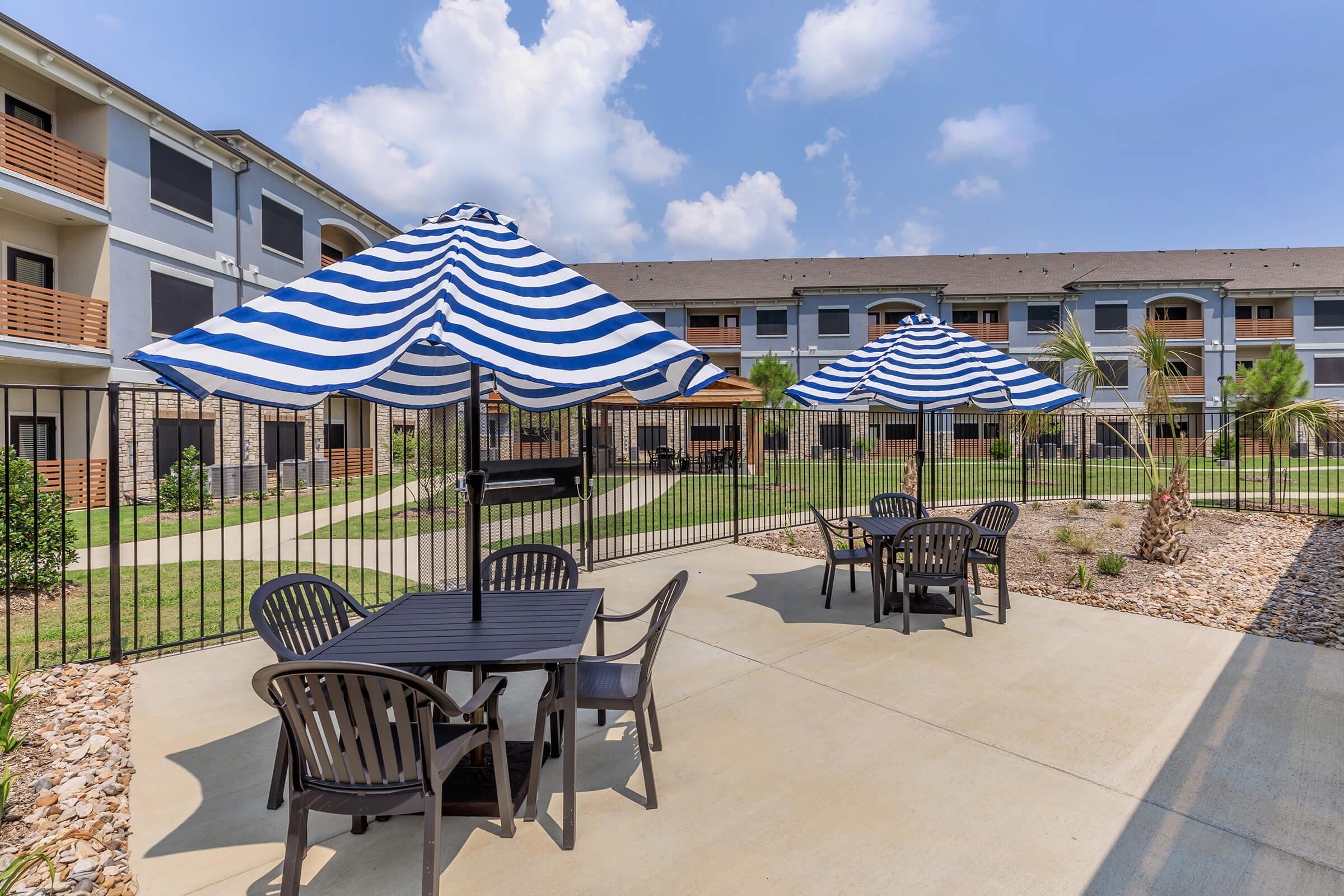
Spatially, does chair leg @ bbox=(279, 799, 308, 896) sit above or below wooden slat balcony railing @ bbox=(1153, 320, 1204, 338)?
below

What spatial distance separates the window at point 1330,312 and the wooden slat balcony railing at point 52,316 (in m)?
50.8

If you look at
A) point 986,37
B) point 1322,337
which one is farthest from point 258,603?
point 1322,337

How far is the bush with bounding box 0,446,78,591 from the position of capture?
598 centimetres

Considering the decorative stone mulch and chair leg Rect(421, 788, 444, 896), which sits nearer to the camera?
chair leg Rect(421, 788, 444, 896)

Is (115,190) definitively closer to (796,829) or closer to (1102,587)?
(796,829)

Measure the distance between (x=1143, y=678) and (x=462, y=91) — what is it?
10910mm

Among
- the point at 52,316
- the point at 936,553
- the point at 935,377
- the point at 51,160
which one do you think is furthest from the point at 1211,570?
the point at 51,160

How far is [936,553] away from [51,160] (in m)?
19.8

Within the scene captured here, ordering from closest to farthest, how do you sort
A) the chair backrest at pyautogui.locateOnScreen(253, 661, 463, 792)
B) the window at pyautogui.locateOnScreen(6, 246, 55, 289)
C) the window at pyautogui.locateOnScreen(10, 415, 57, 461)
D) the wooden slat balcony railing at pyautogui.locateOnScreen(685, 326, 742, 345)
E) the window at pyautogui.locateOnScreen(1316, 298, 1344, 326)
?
the chair backrest at pyautogui.locateOnScreen(253, 661, 463, 792) → the window at pyautogui.locateOnScreen(10, 415, 57, 461) → the window at pyautogui.locateOnScreen(6, 246, 55, 289) → the window at pyautogui.locateOnScreen(1316, 298, 1344, 326) → the wooden slat balcony railing at pyautogui.locateOnScreen(685, 326, 742, 345)

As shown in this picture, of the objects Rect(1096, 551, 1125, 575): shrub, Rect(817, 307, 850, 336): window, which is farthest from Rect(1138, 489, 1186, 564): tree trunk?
Rect(817, 307, 850, 336): window

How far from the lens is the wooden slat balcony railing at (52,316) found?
41.5 ft

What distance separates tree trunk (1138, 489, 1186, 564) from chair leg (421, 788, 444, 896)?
27.5 feet

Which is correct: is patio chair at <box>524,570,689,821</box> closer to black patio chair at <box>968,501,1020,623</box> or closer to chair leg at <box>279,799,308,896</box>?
chair leg at <box>279,799,308,896</box>

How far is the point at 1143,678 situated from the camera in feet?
13.3
